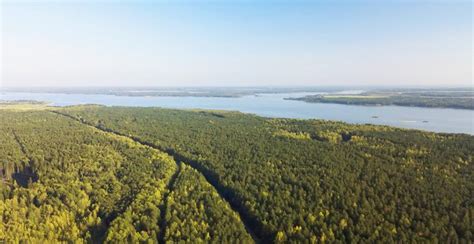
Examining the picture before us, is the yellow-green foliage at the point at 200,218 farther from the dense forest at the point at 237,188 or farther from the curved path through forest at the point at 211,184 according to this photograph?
the curved path through forest at the point at 211,184

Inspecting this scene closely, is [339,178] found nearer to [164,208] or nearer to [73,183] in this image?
[164,208]

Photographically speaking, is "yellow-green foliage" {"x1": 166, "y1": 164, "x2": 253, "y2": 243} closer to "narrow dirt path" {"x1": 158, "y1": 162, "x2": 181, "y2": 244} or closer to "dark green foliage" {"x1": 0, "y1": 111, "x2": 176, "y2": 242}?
"narrow dirt path" {"x1": 158, "y1": 162, "x2": 181, "y2": 244}

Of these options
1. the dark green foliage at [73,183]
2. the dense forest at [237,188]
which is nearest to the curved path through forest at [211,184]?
the dense forest at [237,188]

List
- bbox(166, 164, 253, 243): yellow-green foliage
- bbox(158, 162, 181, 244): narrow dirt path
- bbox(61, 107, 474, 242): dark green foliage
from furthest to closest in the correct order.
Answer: bbox(158, 162, 181, 244): narrow dirt path → bbox(61, 107, 474, 242): dark green foliage → bbox(166, 164, 253, 243): yellow-green foliage

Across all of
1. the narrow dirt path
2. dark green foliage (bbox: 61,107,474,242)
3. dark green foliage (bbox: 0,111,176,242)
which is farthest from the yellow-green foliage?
dark green foliage (bbox: 61,107,474,242)

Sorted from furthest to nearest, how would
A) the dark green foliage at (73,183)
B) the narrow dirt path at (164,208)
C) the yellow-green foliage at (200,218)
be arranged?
1. the dark green foliage at (73,183)
2. the narrow dirt path at (164,208)
3. the yellow-green foliage at (200,218)

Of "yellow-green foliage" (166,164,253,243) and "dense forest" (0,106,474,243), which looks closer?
"yellow-green foliage" (166,164,253,243)

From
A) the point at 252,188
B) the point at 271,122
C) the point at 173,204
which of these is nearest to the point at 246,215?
the point at 252,188

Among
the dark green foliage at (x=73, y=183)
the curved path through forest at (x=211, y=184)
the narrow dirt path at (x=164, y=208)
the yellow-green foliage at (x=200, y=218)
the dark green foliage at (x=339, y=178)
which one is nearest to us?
the yellow-green foliage at (x=200, y=218)

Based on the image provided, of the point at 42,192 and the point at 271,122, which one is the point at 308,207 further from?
the point at 271,122
